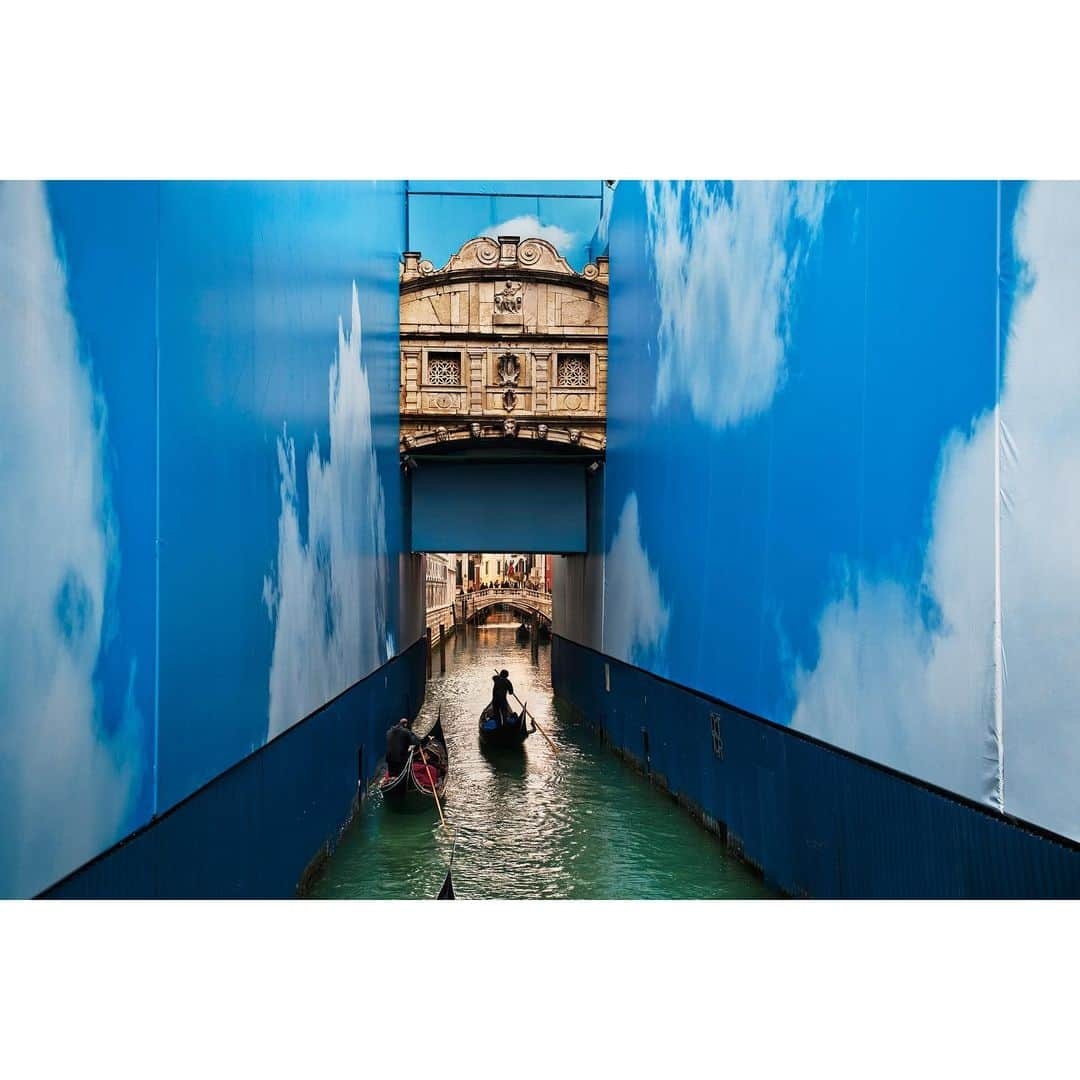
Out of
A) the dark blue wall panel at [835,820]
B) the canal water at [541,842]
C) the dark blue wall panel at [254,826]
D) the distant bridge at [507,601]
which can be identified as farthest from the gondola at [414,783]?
the distant bridge at [507,601]

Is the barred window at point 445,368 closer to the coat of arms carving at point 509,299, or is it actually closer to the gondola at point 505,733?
the coat of arms carving at point 509,299

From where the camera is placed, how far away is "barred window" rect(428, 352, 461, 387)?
1708cm

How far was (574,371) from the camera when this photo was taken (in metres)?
17.4

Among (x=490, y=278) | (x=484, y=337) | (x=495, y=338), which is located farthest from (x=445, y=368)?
(x=490, y=278)

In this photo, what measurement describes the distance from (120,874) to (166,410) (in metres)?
2.41

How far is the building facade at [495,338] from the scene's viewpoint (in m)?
17.0

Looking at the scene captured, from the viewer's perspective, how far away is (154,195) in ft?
16.7

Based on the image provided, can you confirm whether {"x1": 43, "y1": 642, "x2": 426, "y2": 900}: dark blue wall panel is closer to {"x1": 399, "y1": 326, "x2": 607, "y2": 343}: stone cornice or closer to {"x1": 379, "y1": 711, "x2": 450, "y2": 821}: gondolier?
{"x1": 379, "y1": 711, "x2": 450, "y2": 821}: gondolier

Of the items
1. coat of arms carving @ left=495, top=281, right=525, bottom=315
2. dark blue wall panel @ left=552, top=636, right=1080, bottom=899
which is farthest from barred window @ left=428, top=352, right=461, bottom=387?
dark blue wall panel @ left=552, top=636, right=1080, bottom=899

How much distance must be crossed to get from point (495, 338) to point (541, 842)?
376 inches

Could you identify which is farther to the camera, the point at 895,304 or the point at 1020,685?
the point at 895,304

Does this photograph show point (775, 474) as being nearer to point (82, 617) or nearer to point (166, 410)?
point (166, 410)

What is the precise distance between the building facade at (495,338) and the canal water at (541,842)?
608 centimetres

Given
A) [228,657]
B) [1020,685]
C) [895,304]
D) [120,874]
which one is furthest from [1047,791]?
[228,657]
